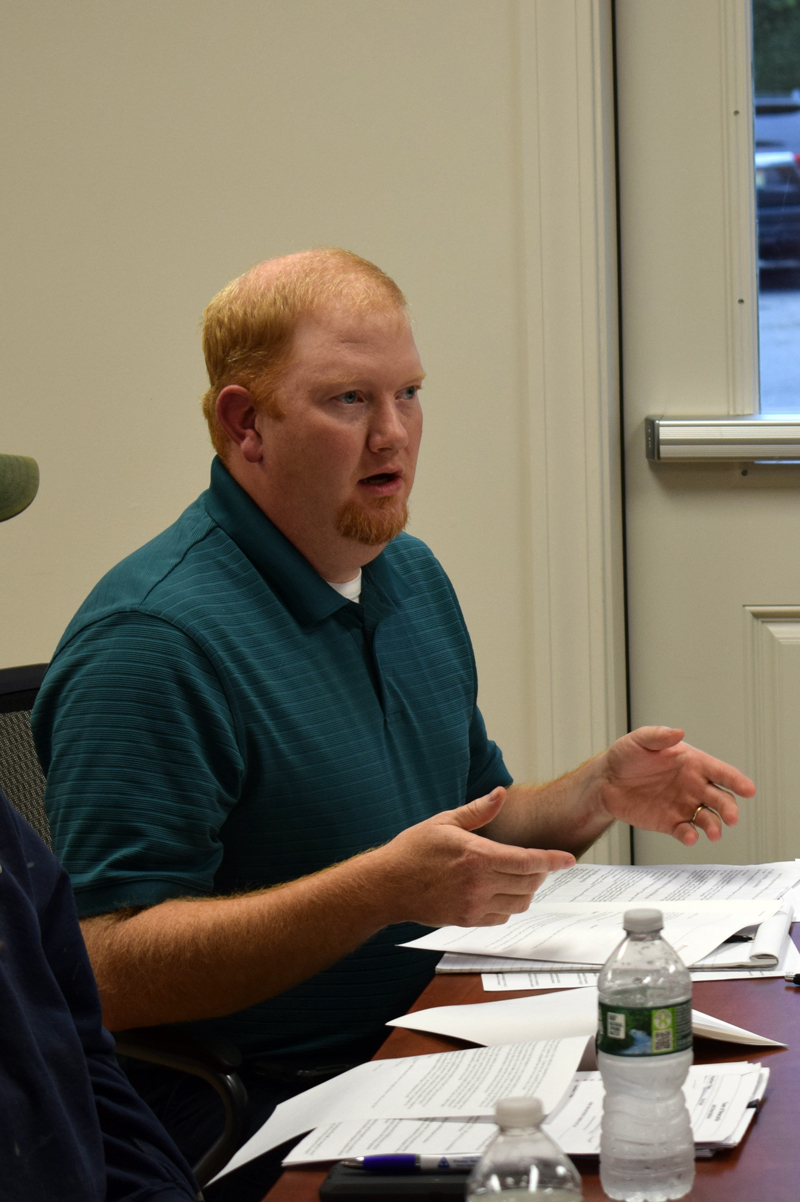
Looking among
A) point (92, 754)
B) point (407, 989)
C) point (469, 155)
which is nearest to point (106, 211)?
point (469, 155)

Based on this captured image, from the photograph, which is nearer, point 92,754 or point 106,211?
point 92,754

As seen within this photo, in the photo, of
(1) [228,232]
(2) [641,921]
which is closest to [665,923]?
(2) [641,921]

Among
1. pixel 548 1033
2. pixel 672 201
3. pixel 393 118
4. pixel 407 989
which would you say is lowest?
pixel 407 989

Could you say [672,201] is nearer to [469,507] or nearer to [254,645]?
[469,507]

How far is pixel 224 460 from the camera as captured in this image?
142cm

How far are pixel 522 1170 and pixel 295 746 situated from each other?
642 millimetres

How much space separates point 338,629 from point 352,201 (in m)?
1.10

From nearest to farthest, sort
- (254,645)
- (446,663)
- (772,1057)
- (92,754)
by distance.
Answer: (772,1057) → (92,754) → (254,645) → (446,663)

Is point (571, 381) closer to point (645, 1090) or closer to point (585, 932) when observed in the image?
point (585, 932)

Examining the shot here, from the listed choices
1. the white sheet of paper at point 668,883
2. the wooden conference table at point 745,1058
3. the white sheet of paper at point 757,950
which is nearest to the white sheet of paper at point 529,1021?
the wooden conference table at point 745,1058

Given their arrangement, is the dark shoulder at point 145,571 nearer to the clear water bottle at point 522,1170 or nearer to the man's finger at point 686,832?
the man's finger at point 686,832

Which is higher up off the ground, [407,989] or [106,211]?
[106,211]

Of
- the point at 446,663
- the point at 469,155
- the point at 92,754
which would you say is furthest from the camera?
the point at 469,155

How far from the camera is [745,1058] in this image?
89cm
